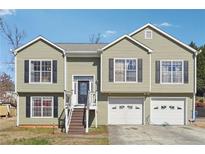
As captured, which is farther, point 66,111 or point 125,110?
point 125,110

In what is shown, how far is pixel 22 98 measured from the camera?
31047 millimetres

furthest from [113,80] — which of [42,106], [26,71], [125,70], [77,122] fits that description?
[26,71]

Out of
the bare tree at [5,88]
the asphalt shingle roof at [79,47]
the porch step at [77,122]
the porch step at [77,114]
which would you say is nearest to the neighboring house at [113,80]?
the porch step at [77,122]

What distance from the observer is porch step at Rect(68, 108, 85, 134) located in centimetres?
2658

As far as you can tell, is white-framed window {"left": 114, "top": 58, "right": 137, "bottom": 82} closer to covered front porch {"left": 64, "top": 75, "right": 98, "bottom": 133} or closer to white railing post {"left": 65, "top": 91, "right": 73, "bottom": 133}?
covered front porch {"left": 64, "top": 75, "right": 98, "bottom": 133}

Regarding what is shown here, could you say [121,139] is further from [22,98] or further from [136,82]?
[22,98]

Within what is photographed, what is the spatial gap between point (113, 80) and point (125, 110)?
263 cm

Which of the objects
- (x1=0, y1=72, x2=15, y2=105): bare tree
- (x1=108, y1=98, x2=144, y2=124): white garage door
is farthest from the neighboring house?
(x1=0, y1=72, x2=15, y2=105): bare tree

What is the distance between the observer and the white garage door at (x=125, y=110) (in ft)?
103

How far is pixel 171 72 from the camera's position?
31.0 metres

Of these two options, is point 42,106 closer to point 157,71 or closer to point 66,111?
point 66,111

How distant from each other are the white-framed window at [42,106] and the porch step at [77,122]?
219 cm

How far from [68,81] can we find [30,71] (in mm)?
2867

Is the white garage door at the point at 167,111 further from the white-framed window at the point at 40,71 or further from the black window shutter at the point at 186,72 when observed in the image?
the white-framed window at the point at 40,71
